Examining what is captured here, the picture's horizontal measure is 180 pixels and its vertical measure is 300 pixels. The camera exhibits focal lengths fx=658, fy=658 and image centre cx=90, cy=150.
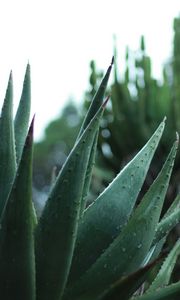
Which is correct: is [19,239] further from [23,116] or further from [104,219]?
[23,116]

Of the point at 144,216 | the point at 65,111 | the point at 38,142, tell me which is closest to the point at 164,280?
the point at 144,216

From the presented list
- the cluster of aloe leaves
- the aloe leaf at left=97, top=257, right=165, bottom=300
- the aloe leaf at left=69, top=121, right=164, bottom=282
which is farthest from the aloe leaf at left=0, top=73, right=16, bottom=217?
the aloe leaf at left=97, top=257, right=165, bottom=300

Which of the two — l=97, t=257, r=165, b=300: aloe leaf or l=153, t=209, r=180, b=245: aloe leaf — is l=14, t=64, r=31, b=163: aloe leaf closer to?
l=153, t=209, r=180, b=245: aloe leaf

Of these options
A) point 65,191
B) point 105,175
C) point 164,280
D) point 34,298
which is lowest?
point 105,175

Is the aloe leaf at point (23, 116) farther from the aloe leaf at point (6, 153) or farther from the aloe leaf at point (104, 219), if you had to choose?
the aloe leaf at point (104, 219)

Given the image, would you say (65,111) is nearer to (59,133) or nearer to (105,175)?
(59,133)

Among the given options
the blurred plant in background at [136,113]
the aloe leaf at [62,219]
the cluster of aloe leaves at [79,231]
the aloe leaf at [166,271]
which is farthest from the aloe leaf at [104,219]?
the blurred plant in background at [136,113]
